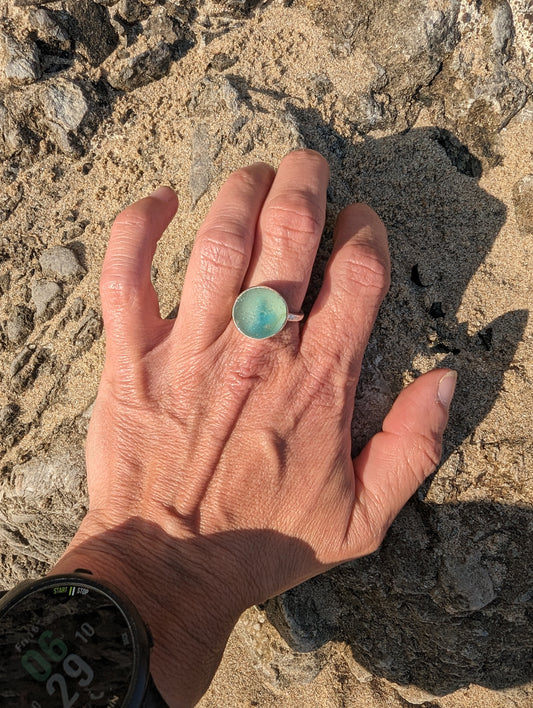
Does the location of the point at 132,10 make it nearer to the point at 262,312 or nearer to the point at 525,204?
the point at 262,312

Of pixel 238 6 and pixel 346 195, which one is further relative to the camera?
pixel 238 6

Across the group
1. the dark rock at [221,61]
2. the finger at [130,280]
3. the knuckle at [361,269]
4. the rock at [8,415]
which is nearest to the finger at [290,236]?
the knuckle at [361,269]

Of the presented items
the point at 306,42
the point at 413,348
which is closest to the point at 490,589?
the point at 413,348

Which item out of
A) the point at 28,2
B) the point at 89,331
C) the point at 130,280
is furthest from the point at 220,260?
the point at 28,2

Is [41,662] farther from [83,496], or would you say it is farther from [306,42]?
[306,42]

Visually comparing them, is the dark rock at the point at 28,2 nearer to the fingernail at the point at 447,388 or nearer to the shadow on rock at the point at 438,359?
the shadow on rock at the point at 438,359

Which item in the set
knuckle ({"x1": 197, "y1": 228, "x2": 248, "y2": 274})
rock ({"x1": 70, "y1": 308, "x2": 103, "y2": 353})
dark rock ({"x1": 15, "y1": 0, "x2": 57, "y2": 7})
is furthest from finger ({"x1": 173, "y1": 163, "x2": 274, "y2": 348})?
dark rock ({"x1": 15, "y1": 0, "x2": 57, "y2": 7})
